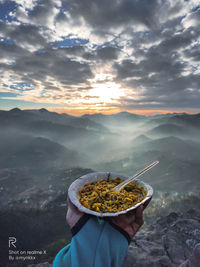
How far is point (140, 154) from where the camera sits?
12656 cm

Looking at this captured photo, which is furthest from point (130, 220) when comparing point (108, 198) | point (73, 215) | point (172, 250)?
point (172, 250)

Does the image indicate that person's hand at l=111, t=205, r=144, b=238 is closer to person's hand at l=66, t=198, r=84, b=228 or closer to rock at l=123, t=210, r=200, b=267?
person's hand at l=66, t=198, r=84, b=228

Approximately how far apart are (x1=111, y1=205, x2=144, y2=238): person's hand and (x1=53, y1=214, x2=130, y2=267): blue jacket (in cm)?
9

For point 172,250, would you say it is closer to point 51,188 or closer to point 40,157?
point 51,188

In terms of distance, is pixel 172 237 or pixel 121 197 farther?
pixel 172 237

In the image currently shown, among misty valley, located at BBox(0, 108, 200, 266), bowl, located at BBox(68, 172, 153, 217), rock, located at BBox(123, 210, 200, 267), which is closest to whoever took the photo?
bowl, located at BBox(68, 172, 153, 217)

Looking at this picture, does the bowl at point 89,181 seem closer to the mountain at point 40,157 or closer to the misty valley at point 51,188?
the misty valley at point 51,188

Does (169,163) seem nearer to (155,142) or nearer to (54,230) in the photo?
(155,142)

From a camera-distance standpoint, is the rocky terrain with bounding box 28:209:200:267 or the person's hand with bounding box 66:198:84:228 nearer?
the person's hand with bounding box 66:198:84:228

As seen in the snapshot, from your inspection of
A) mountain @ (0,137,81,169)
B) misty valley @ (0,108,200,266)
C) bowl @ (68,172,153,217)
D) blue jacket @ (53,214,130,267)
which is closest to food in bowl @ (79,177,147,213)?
bowl @ (68,172,153,217)

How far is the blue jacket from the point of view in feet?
9.56

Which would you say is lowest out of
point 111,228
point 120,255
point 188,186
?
point 188,186

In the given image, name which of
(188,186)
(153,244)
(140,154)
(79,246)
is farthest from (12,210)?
(140,154)

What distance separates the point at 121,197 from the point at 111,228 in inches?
26.7
